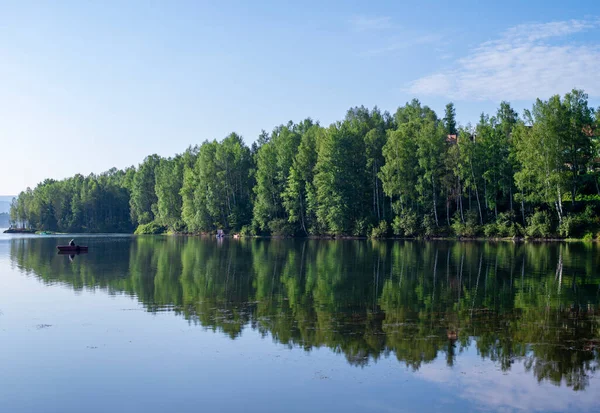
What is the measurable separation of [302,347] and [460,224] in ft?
222

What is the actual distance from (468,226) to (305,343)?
6652cm

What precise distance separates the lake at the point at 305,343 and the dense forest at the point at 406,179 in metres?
43.0

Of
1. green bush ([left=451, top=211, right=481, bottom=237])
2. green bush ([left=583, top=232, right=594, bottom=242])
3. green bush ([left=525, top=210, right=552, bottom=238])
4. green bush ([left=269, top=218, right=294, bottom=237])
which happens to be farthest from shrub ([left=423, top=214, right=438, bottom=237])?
green bush ([left=269, top=218, right=294, bottom=237])

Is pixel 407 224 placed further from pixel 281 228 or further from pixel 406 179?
pixel 281 228

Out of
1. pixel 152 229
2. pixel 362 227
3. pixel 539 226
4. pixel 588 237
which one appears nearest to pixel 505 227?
pixel 539 226

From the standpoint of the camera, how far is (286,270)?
41.8 m

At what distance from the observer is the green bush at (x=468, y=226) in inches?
3177

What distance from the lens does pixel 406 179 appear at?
88000 millimetres

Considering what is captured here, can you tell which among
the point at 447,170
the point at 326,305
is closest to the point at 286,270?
the point at 326,305

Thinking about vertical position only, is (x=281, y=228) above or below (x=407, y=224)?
below

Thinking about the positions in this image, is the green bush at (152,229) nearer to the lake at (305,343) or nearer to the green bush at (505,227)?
the green bush at (505,227)

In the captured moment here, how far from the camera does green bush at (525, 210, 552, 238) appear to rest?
73062mm

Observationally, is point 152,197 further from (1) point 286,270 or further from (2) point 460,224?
(1) point 286,270

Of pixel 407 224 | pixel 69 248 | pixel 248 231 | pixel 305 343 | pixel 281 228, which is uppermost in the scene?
pixel 407 224
